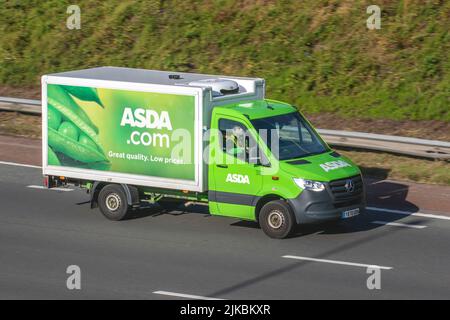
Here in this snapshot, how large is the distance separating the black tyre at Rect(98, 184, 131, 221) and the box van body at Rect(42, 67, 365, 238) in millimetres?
18

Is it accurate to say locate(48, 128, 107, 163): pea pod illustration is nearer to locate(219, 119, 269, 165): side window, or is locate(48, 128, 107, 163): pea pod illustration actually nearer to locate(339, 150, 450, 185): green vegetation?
locate(219, 119, 269, 165): side window

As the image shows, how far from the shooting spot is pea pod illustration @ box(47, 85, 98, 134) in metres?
18.2

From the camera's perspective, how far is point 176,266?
15.6 metres

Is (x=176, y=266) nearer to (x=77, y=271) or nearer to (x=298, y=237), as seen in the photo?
(x=77, y=271)

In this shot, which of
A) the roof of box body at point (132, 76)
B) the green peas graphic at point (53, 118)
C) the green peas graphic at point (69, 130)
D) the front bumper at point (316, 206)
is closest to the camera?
the front bumper at point (316, 206)

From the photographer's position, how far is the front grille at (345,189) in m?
16.8

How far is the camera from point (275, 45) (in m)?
26.6

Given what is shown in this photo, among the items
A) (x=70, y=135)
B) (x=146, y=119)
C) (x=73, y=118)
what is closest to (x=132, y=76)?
(x=146, y=119)

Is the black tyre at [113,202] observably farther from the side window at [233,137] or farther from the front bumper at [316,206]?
the front bumper at [316,206]

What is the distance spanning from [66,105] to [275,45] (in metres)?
9.44

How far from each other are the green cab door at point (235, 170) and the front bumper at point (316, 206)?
0.74 m

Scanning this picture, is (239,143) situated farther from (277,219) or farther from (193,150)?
(277,219)

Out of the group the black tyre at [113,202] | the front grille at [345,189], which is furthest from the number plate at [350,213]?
the black tyre at [113,202]
